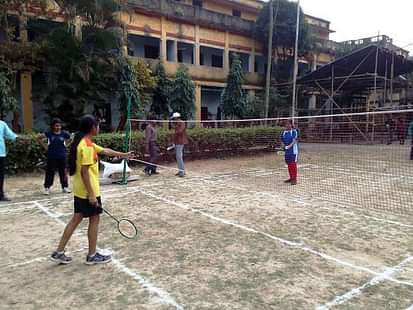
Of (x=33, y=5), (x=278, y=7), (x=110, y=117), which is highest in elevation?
(x=278, y=7)

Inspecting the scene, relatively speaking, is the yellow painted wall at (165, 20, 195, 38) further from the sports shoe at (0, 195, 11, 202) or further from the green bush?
the sports shoe at (0, 195, 11, 202)

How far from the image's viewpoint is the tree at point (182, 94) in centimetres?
1925

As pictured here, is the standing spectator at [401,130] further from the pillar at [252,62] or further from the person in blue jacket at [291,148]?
the pillar at [252,62]

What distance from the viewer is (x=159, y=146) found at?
12281 millimetres

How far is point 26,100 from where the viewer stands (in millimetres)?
18000

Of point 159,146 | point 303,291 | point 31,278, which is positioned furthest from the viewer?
point 159,146

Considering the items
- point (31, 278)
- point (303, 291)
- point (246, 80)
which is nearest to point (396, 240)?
point (303, 291)

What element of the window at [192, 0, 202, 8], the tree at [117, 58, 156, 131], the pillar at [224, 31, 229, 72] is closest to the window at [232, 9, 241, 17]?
the window at [192, 0, 202, 8]

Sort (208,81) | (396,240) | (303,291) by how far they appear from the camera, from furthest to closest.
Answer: (208,81), (396,240), (303,291)

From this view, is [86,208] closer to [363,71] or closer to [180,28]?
[180,28]

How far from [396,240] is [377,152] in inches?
422

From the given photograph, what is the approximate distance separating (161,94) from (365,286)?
17462mm

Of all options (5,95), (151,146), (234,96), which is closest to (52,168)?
(151,146)

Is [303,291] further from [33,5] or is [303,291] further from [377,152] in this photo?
[33,5]
